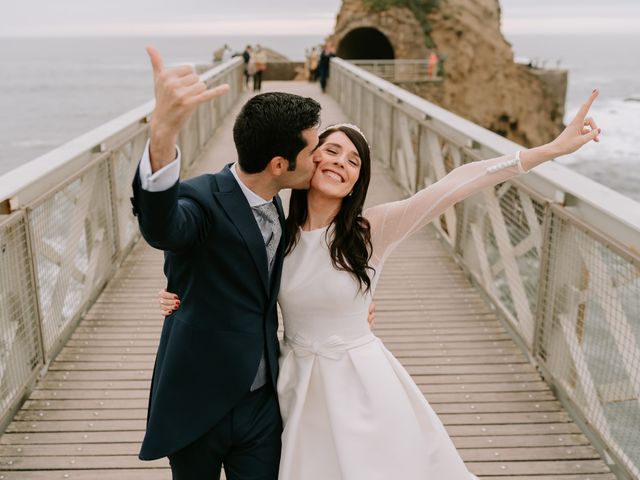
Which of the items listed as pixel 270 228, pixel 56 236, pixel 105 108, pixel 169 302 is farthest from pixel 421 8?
pixel 105 108

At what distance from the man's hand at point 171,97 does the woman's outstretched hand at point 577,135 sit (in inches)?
48.7

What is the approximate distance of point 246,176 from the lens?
222cm

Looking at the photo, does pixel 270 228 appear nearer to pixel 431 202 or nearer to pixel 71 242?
pixel 431 202

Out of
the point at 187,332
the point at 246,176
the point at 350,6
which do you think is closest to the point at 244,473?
the point at 187,332

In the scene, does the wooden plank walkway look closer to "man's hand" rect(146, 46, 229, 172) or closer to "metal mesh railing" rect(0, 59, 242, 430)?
"metal mesh railing" rect(0, 59, 242, 430)

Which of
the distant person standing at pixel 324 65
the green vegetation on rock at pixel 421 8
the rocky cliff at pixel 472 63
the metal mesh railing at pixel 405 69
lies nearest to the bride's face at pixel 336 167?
the distant person standing at pixel 324 65

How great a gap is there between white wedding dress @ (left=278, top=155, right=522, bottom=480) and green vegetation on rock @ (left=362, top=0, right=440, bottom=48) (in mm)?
32518

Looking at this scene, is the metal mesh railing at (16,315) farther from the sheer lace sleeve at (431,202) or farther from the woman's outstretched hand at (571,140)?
the woman's outstretched hand at (571,140)

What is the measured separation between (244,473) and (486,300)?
11.4ft

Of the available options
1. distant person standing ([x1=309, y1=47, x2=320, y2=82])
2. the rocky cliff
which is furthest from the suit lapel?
the rocky cliff

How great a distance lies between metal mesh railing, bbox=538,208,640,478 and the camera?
3.39 metres

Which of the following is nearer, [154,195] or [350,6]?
[154,195]

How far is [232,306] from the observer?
88.0 inches

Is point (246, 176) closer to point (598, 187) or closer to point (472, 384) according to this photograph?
point (598, 187)
